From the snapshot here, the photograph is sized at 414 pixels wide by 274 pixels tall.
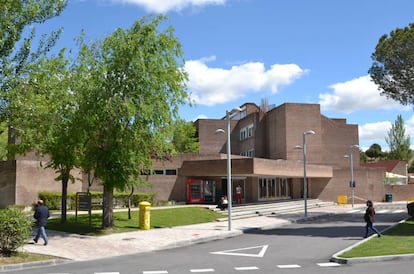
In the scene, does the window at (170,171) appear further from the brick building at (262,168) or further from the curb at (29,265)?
the curb at (29,265)

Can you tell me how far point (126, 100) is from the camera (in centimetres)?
2138

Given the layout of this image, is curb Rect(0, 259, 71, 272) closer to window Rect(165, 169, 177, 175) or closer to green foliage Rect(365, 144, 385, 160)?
window Rect(165, 169, 177, 175)

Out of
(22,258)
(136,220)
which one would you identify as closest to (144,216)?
(136,220)

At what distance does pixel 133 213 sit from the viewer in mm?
28312

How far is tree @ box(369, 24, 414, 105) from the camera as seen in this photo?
29.3 meters

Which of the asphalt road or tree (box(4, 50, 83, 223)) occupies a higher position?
tree (box(4, 50, 83, 223))

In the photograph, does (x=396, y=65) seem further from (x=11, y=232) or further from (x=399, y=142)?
(x=399, y=142)

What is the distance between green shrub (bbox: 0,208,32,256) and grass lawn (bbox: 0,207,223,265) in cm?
37

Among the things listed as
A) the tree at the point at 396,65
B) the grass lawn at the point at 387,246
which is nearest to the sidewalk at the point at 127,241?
the grass lawn at the point at 387,246

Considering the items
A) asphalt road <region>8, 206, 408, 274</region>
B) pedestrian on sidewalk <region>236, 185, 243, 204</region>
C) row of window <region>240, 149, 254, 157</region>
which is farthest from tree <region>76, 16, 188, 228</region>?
row of window <region>240, 149, 254, 157</region>

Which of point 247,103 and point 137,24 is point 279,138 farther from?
point 137,24

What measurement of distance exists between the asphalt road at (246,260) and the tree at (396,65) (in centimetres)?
1287

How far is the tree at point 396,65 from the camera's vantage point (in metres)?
29.3

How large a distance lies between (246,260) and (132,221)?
1195 cm
